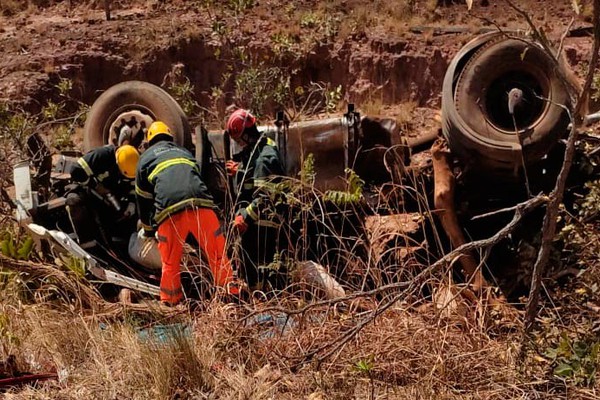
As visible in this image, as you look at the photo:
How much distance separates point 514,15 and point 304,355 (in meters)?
9.01

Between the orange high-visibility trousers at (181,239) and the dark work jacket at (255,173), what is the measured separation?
249 millimetres

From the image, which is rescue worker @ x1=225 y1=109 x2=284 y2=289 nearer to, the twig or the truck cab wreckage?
the truck cab wreckage

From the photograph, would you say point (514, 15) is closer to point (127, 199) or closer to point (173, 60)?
point (173, 60)

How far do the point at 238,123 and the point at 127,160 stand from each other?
37.3 inches

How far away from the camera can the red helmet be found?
6146 mm

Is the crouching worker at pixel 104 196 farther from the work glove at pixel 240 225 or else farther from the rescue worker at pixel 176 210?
the work glove at pixel 240 225

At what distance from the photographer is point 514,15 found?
1178 centimetres

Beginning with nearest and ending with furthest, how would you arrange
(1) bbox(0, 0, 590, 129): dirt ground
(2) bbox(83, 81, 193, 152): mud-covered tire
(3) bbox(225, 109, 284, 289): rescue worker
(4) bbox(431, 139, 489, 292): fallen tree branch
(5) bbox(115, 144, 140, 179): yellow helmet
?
(3) bbox(225, 109, 284, 289): rescue worker → (4) bbox(431, 139, 489, 292): fallen tree branch → (5) bbox(115, 144, 140, 179): yellow helmet → (2) bbox(83, 81, 193, 152): mud-covered tire → (1) bbox(0, 0, 590, 129): dirt ground

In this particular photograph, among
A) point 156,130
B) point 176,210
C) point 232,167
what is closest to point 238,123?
point 232,167

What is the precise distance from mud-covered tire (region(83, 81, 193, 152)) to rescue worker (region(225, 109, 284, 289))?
0.69m

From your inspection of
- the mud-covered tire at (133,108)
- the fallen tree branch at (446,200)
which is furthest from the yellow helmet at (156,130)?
the fallen tree branch at (446,200)

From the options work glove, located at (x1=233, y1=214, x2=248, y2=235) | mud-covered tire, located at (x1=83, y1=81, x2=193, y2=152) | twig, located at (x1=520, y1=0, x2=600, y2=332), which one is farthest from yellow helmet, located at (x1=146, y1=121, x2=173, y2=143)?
twig, located at (x1=520, y1=0, x2=600, y2=332)

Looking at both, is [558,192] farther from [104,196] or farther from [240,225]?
[104,196]

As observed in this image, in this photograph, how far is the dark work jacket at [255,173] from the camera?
566 centimetres
